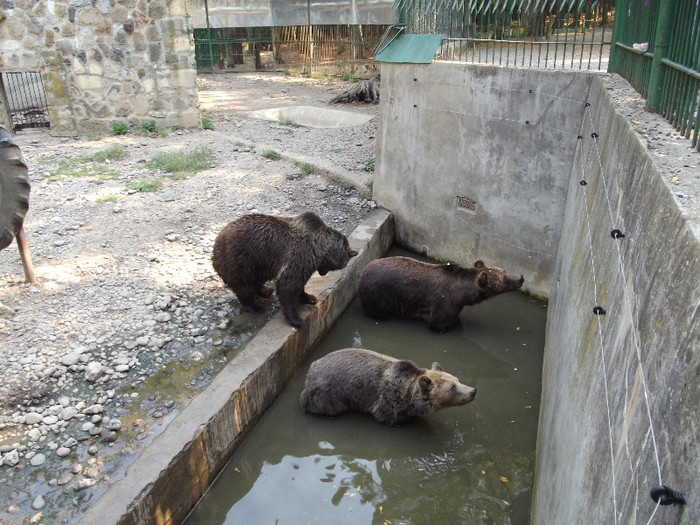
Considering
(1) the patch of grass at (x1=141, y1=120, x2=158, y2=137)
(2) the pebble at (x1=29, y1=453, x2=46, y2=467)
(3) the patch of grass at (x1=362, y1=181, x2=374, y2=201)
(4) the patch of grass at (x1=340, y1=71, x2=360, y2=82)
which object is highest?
(4) the patch of grass at (x1=340, y1=71, x2=360, y2=82)

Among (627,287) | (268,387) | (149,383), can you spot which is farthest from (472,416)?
(627,287)

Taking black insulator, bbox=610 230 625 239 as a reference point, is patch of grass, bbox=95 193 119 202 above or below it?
below

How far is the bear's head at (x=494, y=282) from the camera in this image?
23.5ft

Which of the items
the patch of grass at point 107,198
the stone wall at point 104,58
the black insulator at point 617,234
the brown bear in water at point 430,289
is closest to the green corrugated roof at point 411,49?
the brown bear in water at point 430,289

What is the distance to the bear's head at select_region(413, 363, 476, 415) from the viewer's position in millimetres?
5414

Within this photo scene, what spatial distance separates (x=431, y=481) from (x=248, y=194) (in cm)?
580

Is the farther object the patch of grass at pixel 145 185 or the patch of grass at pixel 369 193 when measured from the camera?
the patch of grass at pixel 369 193

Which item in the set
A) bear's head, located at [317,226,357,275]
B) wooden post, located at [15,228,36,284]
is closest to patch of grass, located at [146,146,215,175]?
wooden post, located at [15,228,36,284]

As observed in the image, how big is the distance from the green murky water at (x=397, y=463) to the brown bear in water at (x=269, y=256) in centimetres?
98

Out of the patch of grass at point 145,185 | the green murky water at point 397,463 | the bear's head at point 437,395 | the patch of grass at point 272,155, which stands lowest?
the green murky water at point 397,463

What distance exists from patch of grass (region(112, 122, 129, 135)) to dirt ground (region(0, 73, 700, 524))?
1.48ft

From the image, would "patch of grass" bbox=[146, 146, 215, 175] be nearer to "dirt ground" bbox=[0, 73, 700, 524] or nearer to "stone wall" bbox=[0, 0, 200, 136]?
"dirt ground" bbox=[0, 73, 700, 524]

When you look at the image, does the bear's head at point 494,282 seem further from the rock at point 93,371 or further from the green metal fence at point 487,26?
the rock at point 93,371

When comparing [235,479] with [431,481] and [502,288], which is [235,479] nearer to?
[431,481]
